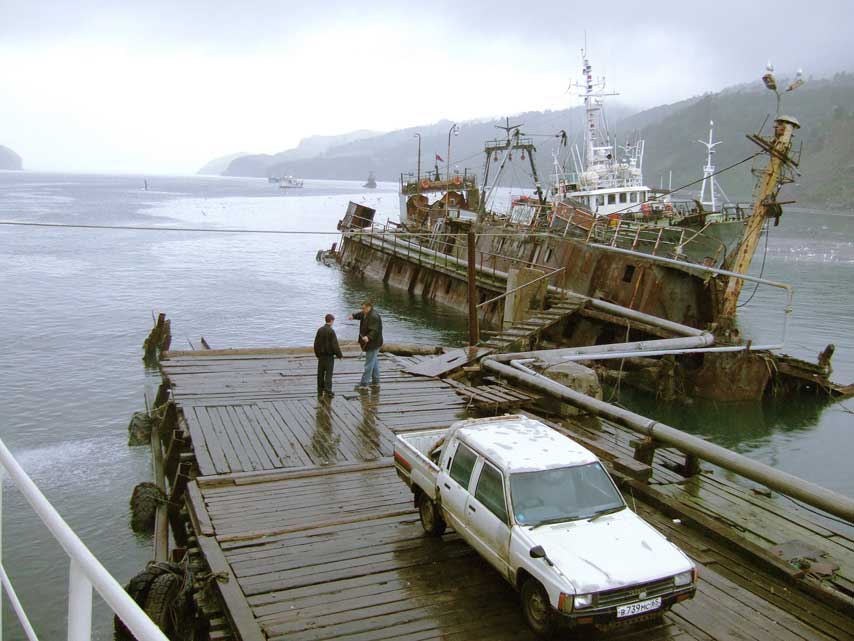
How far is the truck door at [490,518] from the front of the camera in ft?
24.1

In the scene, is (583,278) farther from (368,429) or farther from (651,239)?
(368,429)

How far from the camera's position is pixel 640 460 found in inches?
450

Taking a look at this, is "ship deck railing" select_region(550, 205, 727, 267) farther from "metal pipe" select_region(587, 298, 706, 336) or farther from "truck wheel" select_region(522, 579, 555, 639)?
"truck wheel" select_region(522, 579, 555, 639)

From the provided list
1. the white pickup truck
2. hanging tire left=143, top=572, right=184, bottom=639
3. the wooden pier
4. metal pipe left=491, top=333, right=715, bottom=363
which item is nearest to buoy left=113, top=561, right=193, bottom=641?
hanging tire left=143, top=572, right=184, bottom=639

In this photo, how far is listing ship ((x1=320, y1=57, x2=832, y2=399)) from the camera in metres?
26.0

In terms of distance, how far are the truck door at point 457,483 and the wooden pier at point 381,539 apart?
62 cm

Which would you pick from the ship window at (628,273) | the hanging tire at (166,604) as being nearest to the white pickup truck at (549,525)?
the hanging tire at (166,604)

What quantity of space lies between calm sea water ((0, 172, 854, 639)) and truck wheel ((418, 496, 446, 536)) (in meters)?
6.50

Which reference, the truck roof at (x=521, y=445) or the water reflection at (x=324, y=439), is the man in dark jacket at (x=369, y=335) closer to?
the water reflection at (x=324, y=439)

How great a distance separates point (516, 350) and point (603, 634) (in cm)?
1513

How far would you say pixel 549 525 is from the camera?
725 cm

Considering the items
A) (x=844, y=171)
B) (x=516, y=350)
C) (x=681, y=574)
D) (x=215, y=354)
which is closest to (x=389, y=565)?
(x=681, y=574)

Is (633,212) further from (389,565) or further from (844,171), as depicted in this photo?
(844,171)

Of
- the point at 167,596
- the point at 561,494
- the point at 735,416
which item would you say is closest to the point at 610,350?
the point at 735,416
